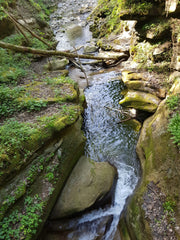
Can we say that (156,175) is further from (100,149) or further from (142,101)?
(142,101)

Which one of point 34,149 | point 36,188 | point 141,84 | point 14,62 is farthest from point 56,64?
point 36,188

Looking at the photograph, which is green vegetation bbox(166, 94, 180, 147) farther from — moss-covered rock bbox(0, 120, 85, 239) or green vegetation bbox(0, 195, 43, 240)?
green vegetation bbox(0, 195, 43, 240)

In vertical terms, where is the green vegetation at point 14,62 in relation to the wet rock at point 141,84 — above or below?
above

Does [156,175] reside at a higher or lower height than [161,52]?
lower

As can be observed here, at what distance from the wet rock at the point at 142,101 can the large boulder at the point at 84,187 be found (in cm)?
340

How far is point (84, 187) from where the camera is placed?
5.30 meters

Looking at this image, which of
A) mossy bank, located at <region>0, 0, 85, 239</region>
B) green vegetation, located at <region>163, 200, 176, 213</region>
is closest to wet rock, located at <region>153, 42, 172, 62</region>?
mossy bank, located at <region>0, 0, 85, 239</region>

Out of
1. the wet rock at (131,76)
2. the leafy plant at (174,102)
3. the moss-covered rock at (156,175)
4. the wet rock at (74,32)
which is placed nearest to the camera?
the moss-covered rock at (156,175)

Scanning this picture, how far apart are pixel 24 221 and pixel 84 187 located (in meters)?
2.01

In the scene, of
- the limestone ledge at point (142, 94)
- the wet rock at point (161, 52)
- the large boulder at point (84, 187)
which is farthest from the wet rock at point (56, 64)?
the large boulder at point (84, 187)

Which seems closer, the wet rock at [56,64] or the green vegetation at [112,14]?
the green vegetation at [112,14]

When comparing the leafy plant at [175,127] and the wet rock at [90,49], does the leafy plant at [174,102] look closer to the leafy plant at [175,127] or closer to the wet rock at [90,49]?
the leafy plant at [175,127]

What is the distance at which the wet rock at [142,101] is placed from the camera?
7.37 m

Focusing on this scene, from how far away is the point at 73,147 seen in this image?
18.8ft
